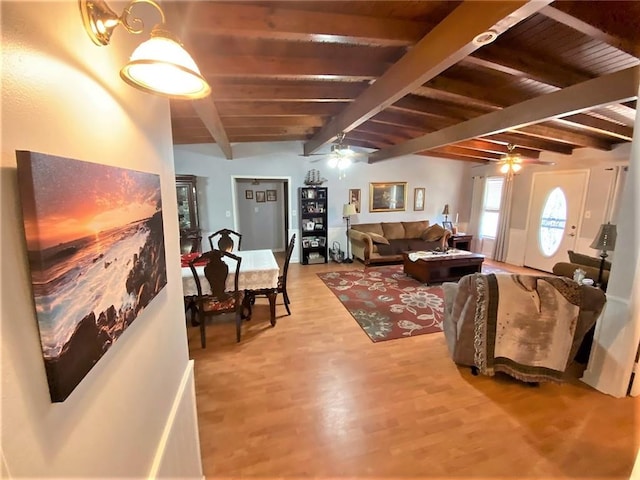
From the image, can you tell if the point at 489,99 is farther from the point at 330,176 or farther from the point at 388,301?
the point at 330,176

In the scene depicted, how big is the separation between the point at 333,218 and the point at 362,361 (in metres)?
4.24

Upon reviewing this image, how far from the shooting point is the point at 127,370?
884 mm

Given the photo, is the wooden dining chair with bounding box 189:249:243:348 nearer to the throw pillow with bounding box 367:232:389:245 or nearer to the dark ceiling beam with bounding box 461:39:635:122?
the dark ceiling beam with bounding box 461:39:635:122

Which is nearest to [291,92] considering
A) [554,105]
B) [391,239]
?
[554,105]

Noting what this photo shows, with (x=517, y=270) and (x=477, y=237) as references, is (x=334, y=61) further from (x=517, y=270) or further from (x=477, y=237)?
(x=477, y=237)

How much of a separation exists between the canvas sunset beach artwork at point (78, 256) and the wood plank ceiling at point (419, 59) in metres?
1.27

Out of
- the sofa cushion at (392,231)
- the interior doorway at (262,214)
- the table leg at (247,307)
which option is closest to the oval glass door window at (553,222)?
the sofa cushion at (392,231)

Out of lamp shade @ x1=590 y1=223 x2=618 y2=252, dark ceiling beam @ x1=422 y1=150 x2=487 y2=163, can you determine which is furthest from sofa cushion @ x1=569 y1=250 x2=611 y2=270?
dark ceiling beam @ x1=422 y1=150 x2=487 y2=163

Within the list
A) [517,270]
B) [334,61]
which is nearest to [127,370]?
[334,61]

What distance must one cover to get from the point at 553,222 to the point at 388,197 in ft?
10.6

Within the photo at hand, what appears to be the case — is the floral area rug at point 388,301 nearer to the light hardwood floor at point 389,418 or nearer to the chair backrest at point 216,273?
the light hardwood floor at point 389,418

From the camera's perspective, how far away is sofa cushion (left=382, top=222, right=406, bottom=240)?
657 centimetres

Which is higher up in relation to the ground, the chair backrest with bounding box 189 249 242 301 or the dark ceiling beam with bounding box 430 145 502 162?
the dark ceiling beam with bounding box 430 145 502 162

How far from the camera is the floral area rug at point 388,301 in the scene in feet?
10.8
